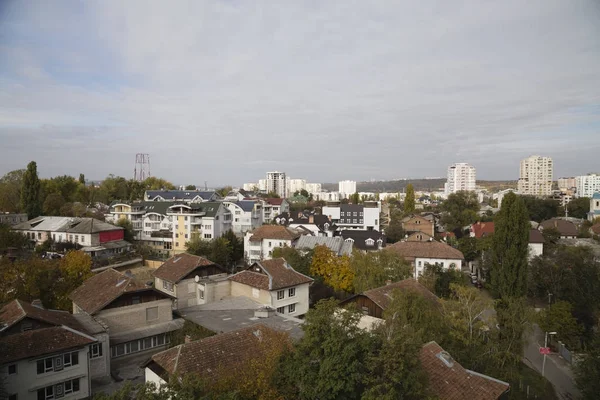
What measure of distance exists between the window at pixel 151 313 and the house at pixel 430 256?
20.6 m

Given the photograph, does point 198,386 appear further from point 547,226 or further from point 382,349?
point 547,226

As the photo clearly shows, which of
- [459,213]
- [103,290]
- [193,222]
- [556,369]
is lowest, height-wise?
[556,369]

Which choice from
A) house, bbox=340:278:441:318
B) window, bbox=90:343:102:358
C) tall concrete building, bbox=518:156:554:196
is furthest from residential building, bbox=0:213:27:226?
tall concrete building, bbox=518:156:554:196

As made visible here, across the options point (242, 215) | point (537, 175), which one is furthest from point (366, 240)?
point (537, 175)

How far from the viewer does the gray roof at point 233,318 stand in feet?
52.6

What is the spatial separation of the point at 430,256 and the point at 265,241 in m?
→ 16.0

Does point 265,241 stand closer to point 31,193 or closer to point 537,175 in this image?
point 31,193

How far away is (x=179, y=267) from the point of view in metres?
23.2

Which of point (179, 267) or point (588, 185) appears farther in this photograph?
point (588, 185)

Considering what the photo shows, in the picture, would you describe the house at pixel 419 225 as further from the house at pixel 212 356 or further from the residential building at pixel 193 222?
the house at pixel 212 356

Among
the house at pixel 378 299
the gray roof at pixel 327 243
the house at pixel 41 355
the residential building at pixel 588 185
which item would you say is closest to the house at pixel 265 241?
the gray roof at pixel 327 243

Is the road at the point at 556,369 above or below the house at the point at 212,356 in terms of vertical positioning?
below

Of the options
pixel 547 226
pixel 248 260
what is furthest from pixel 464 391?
pixel 547 226

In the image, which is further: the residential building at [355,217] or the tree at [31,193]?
the residential building at [355,217]
